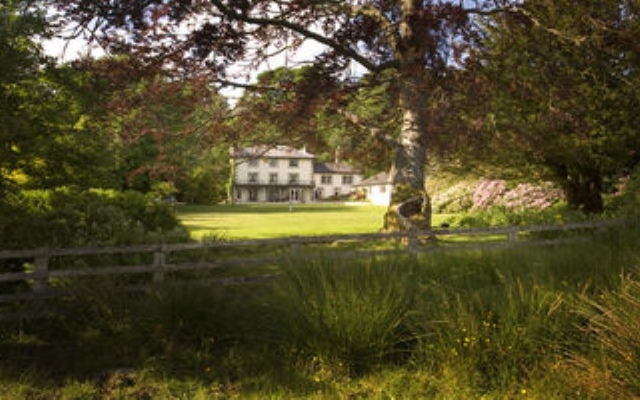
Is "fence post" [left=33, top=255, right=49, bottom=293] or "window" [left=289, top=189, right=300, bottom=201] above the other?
"window" [left=289, top=189, right=300, bottom=201]

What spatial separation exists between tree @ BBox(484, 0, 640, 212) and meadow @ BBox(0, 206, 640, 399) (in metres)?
6.63

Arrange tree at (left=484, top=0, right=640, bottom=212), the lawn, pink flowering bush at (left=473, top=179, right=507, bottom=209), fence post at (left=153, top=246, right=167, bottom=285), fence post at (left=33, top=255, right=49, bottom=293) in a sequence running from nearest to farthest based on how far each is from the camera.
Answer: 1. fence post at (left=33, top=255, right=49, bottom=293)
2. fence post at (left=153, top=246, right=167, bottom=285)
3. tree at (left=484, top=0, right=640, bottom=212)
4. the lawn
5. pink flowering bush at (left=473, top=179, right=507, bottom=209)

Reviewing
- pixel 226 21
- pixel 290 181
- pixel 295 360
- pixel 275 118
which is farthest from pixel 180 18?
pixel 290 181

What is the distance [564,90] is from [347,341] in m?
9.14

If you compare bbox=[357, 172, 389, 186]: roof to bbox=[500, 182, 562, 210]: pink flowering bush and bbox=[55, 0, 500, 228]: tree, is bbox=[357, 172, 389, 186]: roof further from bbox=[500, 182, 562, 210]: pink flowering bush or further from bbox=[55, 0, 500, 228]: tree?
bbox=[55, 0, 500, 228]: tree

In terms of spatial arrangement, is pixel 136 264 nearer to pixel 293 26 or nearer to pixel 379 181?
pixel 293 26

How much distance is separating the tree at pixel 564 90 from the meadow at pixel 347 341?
21.7ft

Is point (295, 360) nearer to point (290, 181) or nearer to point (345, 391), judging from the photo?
point (345, 391)

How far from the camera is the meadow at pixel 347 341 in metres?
4.12

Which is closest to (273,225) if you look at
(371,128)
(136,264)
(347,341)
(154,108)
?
(371,128)

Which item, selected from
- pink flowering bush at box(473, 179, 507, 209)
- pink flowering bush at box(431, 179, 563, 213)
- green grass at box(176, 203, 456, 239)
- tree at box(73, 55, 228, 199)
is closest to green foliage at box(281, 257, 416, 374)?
green grass at box(176, 203, 456, 239)

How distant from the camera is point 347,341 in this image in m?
4.64

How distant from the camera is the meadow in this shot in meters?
4.12

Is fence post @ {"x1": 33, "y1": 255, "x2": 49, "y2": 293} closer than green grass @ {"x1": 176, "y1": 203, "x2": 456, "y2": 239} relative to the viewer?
Yes
